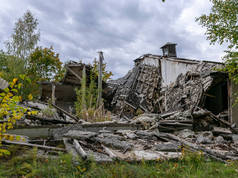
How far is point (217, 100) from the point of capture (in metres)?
13.7

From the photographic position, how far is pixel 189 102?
466 inches

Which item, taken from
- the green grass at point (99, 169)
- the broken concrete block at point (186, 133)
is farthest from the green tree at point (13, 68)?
the green grass at point (99, 169)

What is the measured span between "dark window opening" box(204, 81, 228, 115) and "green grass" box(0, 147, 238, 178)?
33.3ft

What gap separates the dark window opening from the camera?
13.6m

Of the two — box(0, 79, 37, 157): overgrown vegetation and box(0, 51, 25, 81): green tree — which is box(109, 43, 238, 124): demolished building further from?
box(0, 79, 37, 157): overgrown vegetation

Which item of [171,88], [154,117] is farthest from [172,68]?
[154,117]

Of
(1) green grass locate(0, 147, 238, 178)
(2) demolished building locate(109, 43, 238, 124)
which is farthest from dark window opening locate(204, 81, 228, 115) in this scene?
(1) green grass locate(0, 147, 238, 178)

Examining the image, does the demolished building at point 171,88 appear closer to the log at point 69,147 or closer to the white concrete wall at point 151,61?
the white concrete wall at point 151,61

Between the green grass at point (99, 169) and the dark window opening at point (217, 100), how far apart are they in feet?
33.3

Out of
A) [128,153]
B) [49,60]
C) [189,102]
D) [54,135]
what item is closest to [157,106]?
[189,102]

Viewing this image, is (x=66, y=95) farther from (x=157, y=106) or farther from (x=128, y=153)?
(x=128, y=153)

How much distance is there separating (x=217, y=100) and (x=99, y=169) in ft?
39.6

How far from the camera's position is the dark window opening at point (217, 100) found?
13575mm

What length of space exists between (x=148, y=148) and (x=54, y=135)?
3.14m
